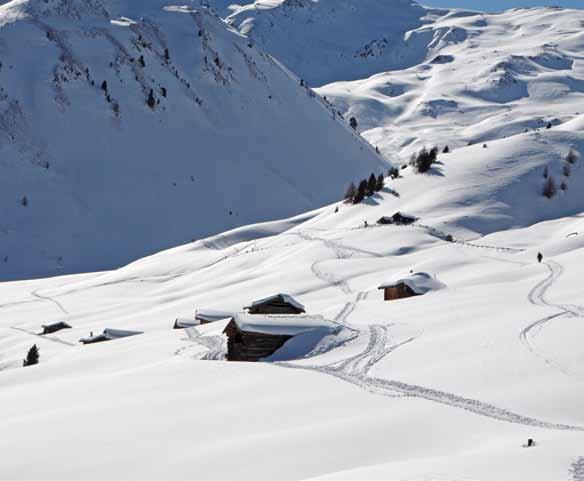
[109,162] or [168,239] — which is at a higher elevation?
[109,162]

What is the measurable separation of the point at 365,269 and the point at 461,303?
28.0 meters

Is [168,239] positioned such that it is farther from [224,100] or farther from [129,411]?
[129,411]

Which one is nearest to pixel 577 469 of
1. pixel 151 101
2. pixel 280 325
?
pixel 280 325

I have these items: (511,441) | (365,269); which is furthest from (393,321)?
(365,269)

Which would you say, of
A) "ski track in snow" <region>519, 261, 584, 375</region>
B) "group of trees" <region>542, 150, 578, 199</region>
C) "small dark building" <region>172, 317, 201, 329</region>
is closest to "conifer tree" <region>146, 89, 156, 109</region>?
"group of trees" <region>542, 150, 578, 199</region>

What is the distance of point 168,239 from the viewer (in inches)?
4432

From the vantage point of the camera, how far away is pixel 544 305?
32406mm

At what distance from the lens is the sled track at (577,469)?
13.1 meters

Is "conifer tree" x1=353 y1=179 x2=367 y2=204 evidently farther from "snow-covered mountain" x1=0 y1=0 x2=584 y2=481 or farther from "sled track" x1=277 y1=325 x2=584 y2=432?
"sled track" x1=277 y1=325 x2=584 y2=432

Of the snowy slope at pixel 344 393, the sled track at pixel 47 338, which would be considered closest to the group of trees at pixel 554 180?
the snowy slope at pixel 344 393

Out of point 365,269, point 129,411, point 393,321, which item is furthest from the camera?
point 365,269

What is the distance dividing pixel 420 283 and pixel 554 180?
177 ft

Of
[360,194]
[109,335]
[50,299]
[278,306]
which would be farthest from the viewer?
[360,194]

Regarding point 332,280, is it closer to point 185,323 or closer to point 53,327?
point 185,323
